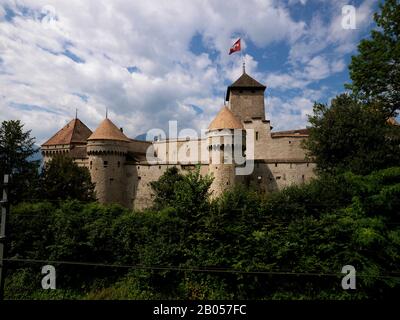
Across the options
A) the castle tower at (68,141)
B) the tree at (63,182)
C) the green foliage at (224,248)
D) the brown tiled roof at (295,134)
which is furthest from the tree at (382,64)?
the castle tower at (68,141)

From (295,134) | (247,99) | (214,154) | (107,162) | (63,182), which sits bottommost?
(63,182)

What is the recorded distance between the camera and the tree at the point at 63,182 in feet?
77.5

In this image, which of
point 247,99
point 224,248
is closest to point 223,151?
point 247,99

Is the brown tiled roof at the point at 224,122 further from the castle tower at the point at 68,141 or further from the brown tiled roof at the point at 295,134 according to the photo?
the castle tower at the point at 68,141

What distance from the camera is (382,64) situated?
1469 centimetres

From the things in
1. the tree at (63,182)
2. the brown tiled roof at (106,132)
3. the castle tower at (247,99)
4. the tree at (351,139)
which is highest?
the castle tower at (247,99)

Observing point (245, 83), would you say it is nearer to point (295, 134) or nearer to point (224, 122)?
point (295, 134)

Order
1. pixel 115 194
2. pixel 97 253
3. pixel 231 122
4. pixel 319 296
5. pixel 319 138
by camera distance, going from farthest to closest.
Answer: pixel 115 194, pixel 231 122, pixel 319 138, pixel 97 253, pixel 319 296

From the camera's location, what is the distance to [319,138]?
2298 cm

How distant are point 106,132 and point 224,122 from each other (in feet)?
41.1

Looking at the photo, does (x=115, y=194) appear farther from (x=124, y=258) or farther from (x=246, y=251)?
(x=246, y=251)

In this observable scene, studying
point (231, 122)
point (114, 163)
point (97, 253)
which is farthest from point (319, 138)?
point (114, 163)

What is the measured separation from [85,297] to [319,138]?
61.2ft

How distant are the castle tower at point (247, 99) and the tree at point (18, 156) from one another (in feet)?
74.0
